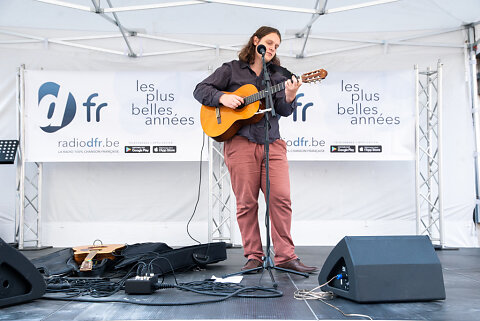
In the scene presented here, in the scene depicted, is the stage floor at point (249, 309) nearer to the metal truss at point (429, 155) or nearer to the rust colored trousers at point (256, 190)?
the rust colored trousers at point (256, 190)

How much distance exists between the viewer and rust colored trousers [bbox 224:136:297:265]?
2.94 m

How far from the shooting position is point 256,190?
3.04 meters

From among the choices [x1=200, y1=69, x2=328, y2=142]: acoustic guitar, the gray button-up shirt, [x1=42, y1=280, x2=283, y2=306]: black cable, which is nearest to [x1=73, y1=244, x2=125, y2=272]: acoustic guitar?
[x1=42, y1=280, x2=283, y2=306]: black cable

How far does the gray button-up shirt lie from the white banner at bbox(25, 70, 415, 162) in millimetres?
1647

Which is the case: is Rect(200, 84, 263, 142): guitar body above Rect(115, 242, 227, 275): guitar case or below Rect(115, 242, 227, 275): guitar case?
above

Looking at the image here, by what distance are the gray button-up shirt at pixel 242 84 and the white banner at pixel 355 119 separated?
1662mm

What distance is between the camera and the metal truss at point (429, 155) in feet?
15.2

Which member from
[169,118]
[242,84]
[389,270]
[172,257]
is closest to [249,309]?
[389,270]

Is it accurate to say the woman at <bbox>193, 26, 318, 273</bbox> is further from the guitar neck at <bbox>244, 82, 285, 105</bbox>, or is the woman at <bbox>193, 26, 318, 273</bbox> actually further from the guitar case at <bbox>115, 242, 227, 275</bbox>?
the guitar case at <bbox>115, 242, 227, 275</bbox>

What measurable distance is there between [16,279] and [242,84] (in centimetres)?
176

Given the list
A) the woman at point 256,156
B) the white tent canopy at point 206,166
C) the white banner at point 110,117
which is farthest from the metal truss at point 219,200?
the woman at point 256,156

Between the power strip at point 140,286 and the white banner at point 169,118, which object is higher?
the white banner at point 169,118

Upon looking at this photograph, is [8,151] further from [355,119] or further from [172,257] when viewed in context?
[355,119]

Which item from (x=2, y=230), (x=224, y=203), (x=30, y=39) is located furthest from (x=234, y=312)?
(x=30, y=39)
